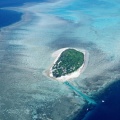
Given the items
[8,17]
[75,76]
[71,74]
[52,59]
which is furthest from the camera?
[8,17]

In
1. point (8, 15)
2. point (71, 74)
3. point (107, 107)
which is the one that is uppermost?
point (8, 15)

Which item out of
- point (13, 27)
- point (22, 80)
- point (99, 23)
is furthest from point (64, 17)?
point (22, 80)

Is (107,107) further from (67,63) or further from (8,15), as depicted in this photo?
(8,15)

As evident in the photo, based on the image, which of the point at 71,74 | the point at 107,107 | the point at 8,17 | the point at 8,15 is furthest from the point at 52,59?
the point at 8,15

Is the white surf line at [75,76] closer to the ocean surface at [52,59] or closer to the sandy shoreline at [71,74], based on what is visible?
the sandy shoreline at [71,74]

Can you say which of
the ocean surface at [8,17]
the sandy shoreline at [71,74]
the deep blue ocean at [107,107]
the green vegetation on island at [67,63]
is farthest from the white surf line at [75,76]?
the ocean surface at [8,17]

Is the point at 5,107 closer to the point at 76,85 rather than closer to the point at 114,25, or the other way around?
the point at 76,85

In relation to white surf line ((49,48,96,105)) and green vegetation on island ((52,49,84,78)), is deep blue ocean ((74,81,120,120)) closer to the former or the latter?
white surf line ((49,48,96,105))
